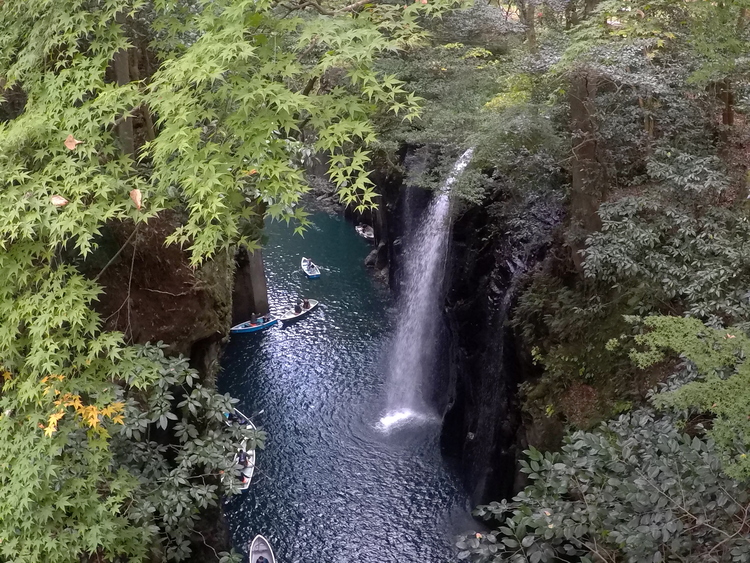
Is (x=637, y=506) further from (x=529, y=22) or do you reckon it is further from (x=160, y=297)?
(x=529, y=22)

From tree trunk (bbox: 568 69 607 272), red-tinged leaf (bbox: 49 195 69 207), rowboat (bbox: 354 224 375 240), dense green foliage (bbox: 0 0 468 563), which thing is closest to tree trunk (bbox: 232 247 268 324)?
rowboat (bbox: 354 224 375 240)

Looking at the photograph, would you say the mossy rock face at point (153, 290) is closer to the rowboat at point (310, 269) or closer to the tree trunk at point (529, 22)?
the tree trunk at point (529, 22)

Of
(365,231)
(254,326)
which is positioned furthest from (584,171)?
(365,231)

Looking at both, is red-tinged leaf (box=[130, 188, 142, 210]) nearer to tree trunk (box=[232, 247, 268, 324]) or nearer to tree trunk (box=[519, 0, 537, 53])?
tree trunk (box=[519, 0, 537, 53])

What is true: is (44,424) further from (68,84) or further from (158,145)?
(68,84)

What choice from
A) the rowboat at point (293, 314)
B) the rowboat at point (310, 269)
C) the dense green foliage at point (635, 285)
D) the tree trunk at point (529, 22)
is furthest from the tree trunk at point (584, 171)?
the rowboat at point (310, 269)
